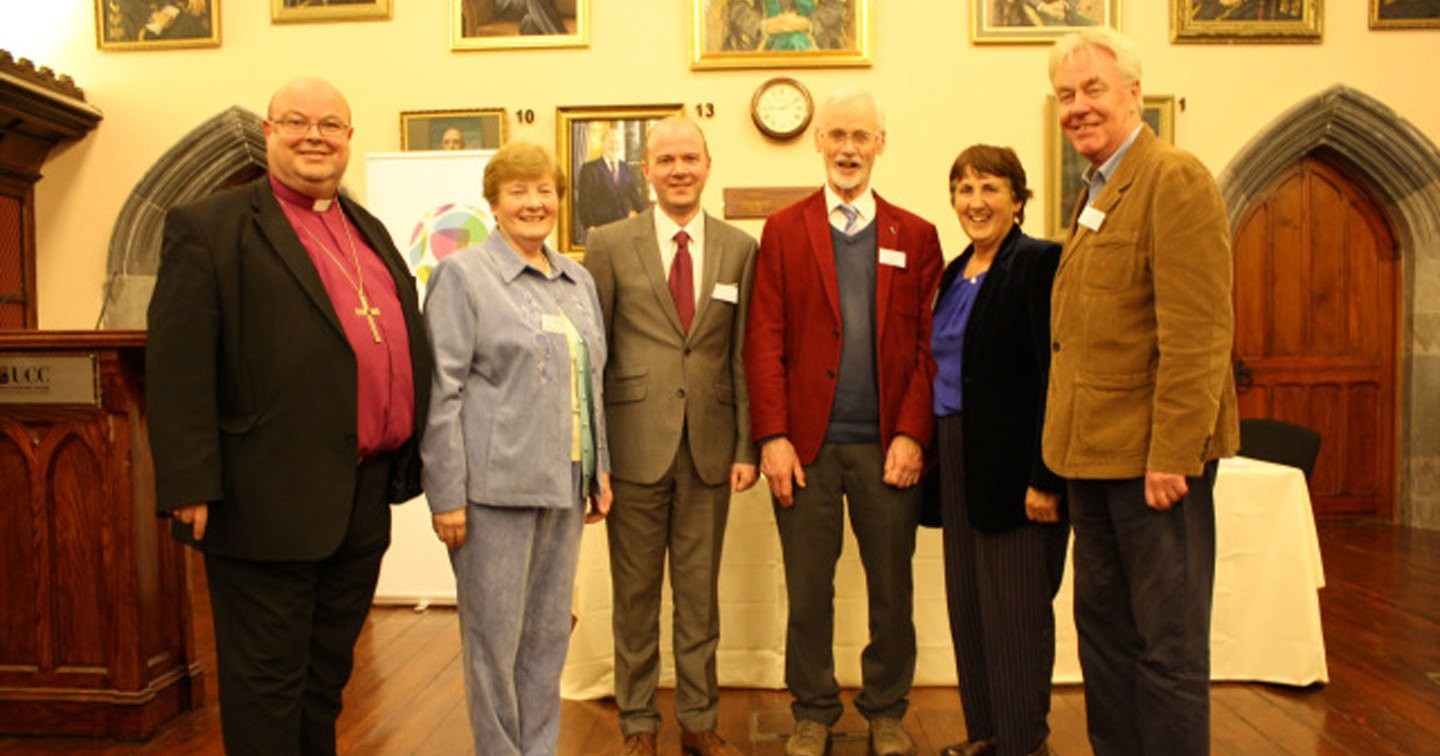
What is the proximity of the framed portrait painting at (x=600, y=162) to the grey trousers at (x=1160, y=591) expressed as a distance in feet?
14.7

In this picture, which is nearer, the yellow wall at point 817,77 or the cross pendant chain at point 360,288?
the cross pendant chain at point 360,288

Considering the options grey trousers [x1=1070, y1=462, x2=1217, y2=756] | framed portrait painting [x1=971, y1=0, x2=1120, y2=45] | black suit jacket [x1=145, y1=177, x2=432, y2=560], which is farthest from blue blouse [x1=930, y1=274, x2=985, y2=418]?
framed portrait painting [x1=971, y1=0, x2=1120, y2=45]

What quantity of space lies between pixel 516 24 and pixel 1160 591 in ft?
18.0

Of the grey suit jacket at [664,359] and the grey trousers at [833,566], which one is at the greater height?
the grey suit jacket at [664,359]

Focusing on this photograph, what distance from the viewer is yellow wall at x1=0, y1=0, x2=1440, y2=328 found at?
6184 mm

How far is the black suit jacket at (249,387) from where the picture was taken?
184cm

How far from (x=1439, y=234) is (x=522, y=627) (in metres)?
6.83

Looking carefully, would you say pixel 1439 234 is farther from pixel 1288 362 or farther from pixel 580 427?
pixel 580 427

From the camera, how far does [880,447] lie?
2.64 metres

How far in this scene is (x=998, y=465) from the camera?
2.40m

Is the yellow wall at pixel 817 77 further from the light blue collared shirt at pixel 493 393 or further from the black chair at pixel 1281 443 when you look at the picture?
the light blue collared shirt at pixel 493 393

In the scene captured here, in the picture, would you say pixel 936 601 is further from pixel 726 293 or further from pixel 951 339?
pixel 726 293

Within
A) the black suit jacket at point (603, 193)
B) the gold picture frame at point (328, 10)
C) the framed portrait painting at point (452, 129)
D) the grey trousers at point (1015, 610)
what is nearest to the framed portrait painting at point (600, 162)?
the black suit jacket at point (603, 193)

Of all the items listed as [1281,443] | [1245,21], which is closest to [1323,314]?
[1245,21]
